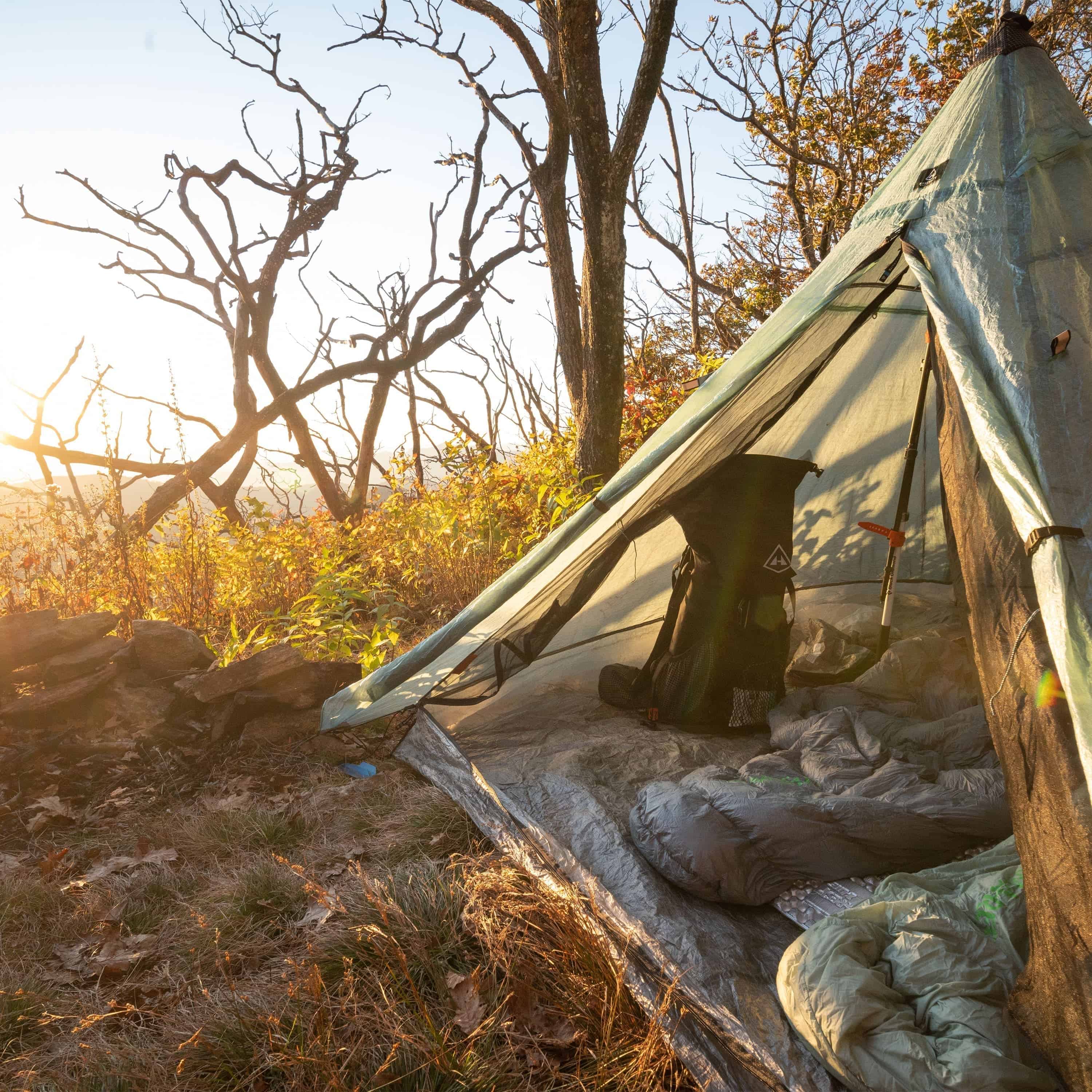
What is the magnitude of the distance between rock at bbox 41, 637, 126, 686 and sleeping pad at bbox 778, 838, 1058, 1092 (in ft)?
9.49

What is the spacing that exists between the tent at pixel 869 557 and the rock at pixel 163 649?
92cm

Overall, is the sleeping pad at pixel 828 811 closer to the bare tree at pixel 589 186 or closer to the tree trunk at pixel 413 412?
the bare tree at pixel 589 186

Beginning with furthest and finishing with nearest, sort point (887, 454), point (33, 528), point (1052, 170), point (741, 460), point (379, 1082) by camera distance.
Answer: point (33, 528)
point (887, 454)
point (741, 460)
point (1052, 170)
point (379, 1082)

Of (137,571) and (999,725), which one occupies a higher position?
(137,571)

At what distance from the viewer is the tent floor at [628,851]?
62.2 inches

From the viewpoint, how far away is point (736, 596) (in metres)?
2.96

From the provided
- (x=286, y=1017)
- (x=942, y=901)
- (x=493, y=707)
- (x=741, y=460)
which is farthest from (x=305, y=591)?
(x=942, y=901)

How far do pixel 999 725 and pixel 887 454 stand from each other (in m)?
2.53

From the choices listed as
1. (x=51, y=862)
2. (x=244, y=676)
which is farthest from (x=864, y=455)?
(x=51, y=862)

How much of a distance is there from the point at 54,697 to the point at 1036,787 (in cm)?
329

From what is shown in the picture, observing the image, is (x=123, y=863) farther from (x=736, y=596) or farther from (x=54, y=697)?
(x=736, y=596)

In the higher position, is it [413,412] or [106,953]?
[413,412]

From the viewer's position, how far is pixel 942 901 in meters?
1.69

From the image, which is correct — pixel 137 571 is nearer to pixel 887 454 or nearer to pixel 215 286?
pixel 887 454
